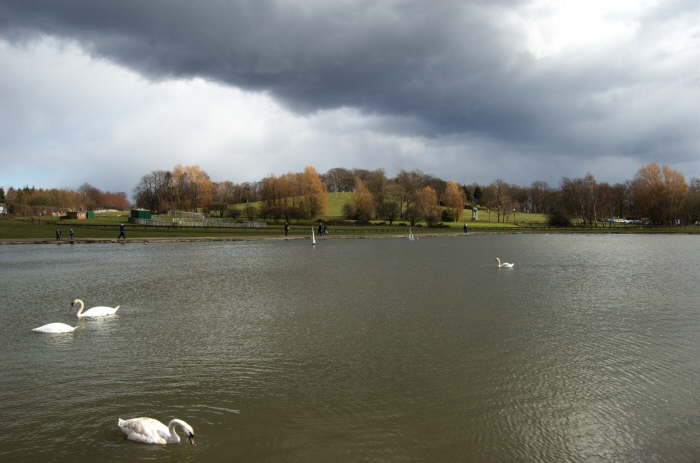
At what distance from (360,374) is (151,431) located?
4688mm

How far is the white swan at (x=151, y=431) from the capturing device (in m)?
7.71

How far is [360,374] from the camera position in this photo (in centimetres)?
1088

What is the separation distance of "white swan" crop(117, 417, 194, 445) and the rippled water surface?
0.19 meters

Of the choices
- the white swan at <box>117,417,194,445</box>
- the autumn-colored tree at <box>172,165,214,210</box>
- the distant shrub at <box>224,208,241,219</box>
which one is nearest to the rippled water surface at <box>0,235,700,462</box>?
the white swan at <box>117,417,194,445</box>

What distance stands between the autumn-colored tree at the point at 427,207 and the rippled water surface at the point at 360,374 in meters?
89.7

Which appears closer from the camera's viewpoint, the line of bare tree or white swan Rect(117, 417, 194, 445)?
white swan Rect(117, 417, 194, 445)

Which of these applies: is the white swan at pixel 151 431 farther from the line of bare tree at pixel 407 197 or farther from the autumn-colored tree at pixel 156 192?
the autumn-colored tree at pixel 156 192

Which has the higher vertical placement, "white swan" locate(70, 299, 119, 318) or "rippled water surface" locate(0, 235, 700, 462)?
"white swan" locate(70, 299, 119, 318)

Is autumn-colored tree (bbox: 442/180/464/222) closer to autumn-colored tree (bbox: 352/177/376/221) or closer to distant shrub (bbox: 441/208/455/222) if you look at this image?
distant shrub (bbox: 441/208/455/222)

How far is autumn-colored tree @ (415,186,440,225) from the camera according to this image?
368ft

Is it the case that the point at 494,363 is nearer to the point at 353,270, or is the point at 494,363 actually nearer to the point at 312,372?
the point at 312,372

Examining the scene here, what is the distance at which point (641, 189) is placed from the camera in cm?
11656

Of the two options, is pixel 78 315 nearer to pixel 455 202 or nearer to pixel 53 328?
pixel 53 328

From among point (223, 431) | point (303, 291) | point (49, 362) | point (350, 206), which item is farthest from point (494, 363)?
point (350, 206)
